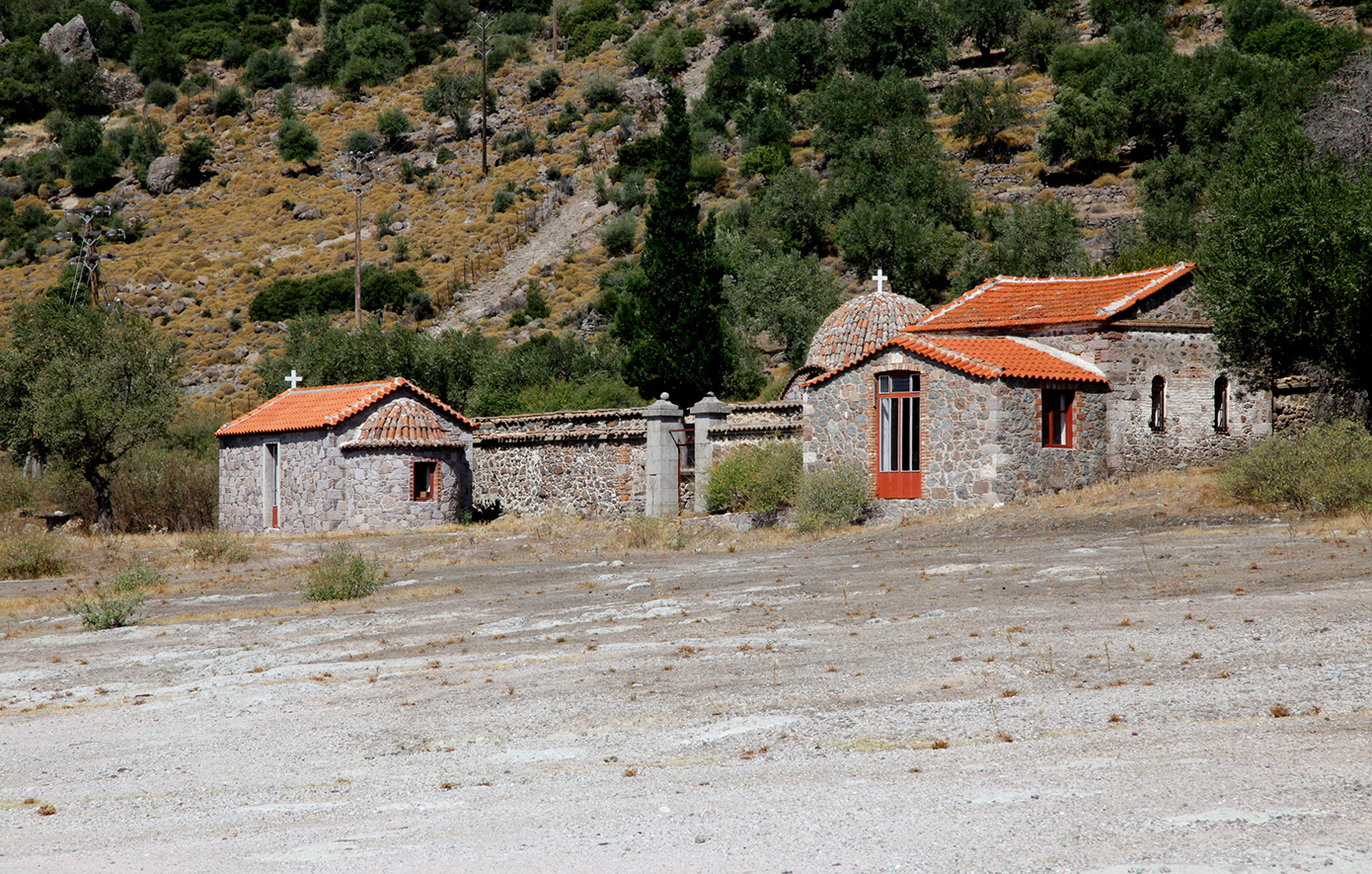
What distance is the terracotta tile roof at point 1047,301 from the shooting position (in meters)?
28.1

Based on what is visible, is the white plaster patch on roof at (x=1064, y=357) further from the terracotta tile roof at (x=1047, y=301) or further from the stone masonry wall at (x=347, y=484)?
the stone masonry wall at (x=347, y=484)

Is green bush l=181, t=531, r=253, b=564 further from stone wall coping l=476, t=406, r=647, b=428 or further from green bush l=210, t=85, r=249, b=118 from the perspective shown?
green bush l=210, t=85, r=249, b=118

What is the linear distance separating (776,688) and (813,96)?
227 feet

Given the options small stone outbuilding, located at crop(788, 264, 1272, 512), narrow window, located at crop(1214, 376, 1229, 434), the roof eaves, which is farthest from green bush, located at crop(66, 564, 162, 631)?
narrow window, located at crop(1214, 376, 1229, 434)

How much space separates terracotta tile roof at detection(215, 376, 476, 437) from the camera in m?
33.2

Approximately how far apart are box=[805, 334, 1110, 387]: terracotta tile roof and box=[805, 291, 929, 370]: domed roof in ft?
14.1

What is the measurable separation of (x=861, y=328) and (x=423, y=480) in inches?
496

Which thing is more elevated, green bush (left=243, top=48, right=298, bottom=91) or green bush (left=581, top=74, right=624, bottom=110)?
green bush (left=243, top=48, right=298, bottom=91)

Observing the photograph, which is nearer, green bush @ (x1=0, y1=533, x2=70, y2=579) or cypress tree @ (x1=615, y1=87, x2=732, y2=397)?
green bush @ (x1=0, y1=533, x2=70, y2=579)

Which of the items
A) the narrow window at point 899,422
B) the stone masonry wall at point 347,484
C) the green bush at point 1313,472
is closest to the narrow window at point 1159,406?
the green bush at point 1313,472

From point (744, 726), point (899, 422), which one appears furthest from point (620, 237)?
point (744, 726)

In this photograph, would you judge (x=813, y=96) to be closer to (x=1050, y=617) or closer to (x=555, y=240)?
(x=555, y=240)

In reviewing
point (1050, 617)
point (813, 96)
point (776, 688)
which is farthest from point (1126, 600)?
point (813, 96)

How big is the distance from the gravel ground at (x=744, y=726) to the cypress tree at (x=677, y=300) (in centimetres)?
2490
